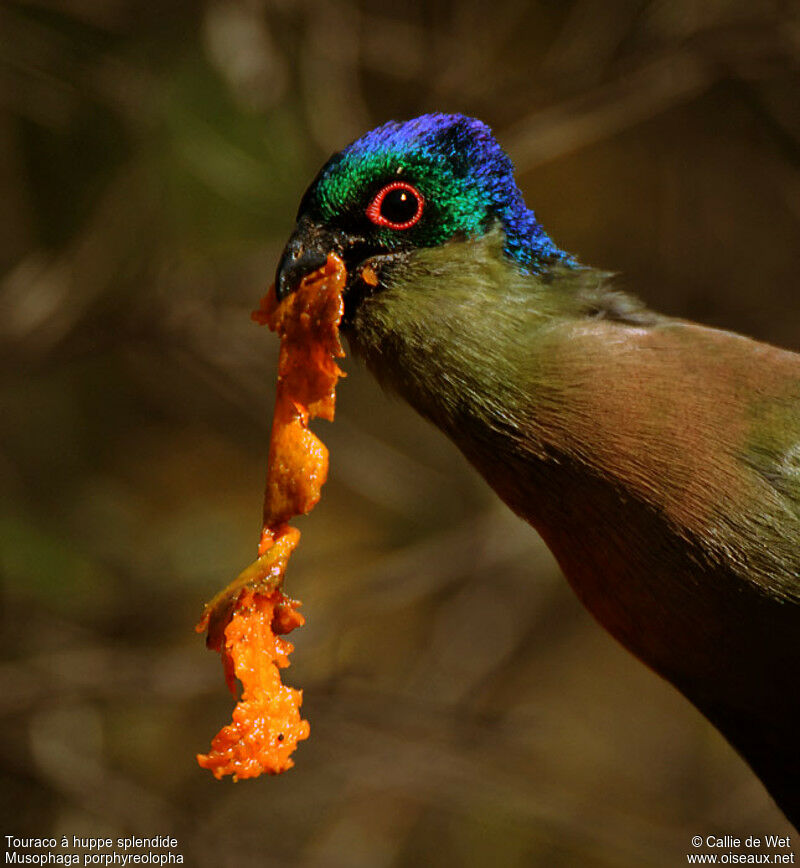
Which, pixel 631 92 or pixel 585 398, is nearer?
pixel 585 398

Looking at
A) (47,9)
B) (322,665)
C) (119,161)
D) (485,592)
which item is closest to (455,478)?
(485,592)

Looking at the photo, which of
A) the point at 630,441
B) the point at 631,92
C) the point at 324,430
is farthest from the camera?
the point at 324,430

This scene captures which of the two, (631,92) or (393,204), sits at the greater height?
(631,92)

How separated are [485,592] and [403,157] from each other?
2920 mm

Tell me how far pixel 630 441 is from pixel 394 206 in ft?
1.41

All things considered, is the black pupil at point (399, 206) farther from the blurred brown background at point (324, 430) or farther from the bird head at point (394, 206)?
the blurred brown background at point (324, 430)

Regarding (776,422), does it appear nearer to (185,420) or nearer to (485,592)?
(485,592)

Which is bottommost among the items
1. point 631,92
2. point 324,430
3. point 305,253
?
point 305,253

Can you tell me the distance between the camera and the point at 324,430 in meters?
3.98

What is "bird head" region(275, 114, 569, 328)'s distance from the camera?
139 centimetres

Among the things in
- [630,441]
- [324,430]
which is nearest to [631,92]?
[324,430]

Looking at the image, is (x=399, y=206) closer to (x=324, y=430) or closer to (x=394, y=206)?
(x=394, y=206)

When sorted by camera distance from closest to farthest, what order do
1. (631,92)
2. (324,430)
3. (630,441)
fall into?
(630,441)
(631,92)
(324,430)

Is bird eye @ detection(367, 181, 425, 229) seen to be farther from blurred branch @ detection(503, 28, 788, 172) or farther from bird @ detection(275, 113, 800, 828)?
blurred branch @ detection(503, 28, 788, 172)
